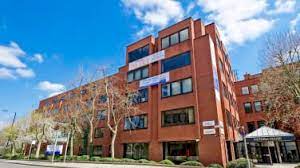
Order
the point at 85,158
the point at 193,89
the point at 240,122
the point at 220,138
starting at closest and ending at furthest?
1. the point at 220,138
2. the point at 193,89
3. the point at 85,158
4. the point at 240,122

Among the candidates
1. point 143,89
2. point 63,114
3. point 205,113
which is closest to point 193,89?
point 205,113

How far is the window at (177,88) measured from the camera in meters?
24.9

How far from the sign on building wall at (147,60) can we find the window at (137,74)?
597 mm

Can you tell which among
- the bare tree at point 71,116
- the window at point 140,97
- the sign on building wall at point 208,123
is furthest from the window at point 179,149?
the bare tree at point 71,116

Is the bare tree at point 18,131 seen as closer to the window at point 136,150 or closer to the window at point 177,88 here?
the window at point 136,150

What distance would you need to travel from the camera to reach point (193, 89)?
79.4 feet

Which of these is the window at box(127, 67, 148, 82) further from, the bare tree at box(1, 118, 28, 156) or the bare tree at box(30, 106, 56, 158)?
the bare tree at box(1, 118, 28, 156)

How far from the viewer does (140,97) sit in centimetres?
2983

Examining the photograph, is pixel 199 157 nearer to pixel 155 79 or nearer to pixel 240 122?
pixel 155 79

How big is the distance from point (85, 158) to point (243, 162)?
18.7 meters

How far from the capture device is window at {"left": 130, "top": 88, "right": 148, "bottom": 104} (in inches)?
1151

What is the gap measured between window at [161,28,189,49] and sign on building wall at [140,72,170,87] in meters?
4.23

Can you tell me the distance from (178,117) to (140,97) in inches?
285

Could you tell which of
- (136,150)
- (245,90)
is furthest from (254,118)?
(136,150)
